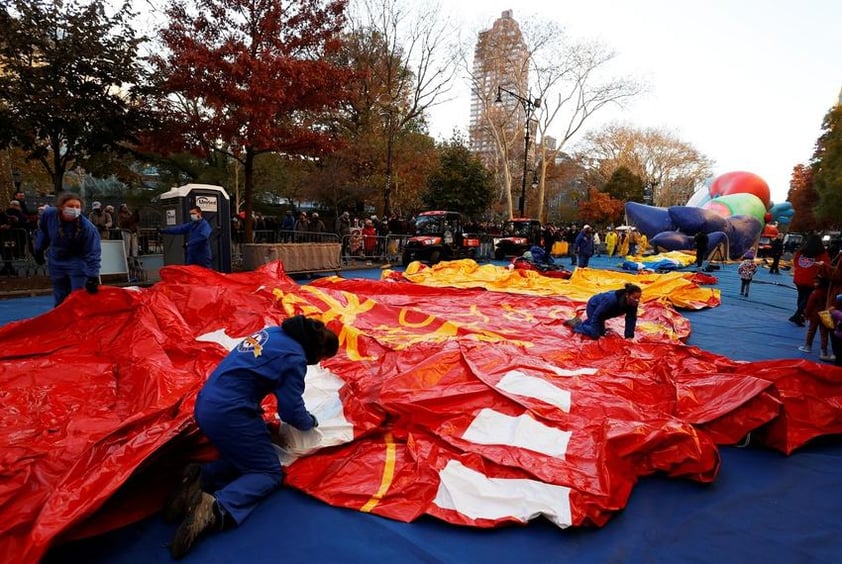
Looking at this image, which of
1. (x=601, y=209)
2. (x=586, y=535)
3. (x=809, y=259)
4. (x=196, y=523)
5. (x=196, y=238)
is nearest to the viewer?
(x=196, y=523)

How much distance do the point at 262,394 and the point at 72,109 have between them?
29.9ft

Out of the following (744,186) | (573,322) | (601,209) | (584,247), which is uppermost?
(744,186)

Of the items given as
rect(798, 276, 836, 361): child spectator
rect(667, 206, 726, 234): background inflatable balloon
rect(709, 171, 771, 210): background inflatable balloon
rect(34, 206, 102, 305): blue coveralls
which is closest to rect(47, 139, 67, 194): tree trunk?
rect(34, 206, 102, 305): blue coveralls

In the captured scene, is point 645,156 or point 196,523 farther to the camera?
point 645,156

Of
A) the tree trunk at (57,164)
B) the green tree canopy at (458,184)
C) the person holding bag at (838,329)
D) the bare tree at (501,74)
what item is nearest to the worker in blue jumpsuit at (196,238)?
the tree trunk at (57,164)

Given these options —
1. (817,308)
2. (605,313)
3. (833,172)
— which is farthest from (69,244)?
(833,172)

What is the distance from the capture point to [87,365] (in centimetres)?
407

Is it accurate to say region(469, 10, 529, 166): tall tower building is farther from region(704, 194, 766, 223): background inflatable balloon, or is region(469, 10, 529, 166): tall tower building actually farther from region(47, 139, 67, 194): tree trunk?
region(47, 139, 67, 194): tree trunk

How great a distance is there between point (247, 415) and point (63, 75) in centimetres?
958

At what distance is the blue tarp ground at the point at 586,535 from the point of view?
7.42ft

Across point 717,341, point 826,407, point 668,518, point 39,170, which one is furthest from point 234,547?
point 39,170

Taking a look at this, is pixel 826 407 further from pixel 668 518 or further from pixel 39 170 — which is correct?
pixel 39 170

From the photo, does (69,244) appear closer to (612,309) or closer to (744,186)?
(612,309)

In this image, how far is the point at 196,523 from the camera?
2.27 meters
